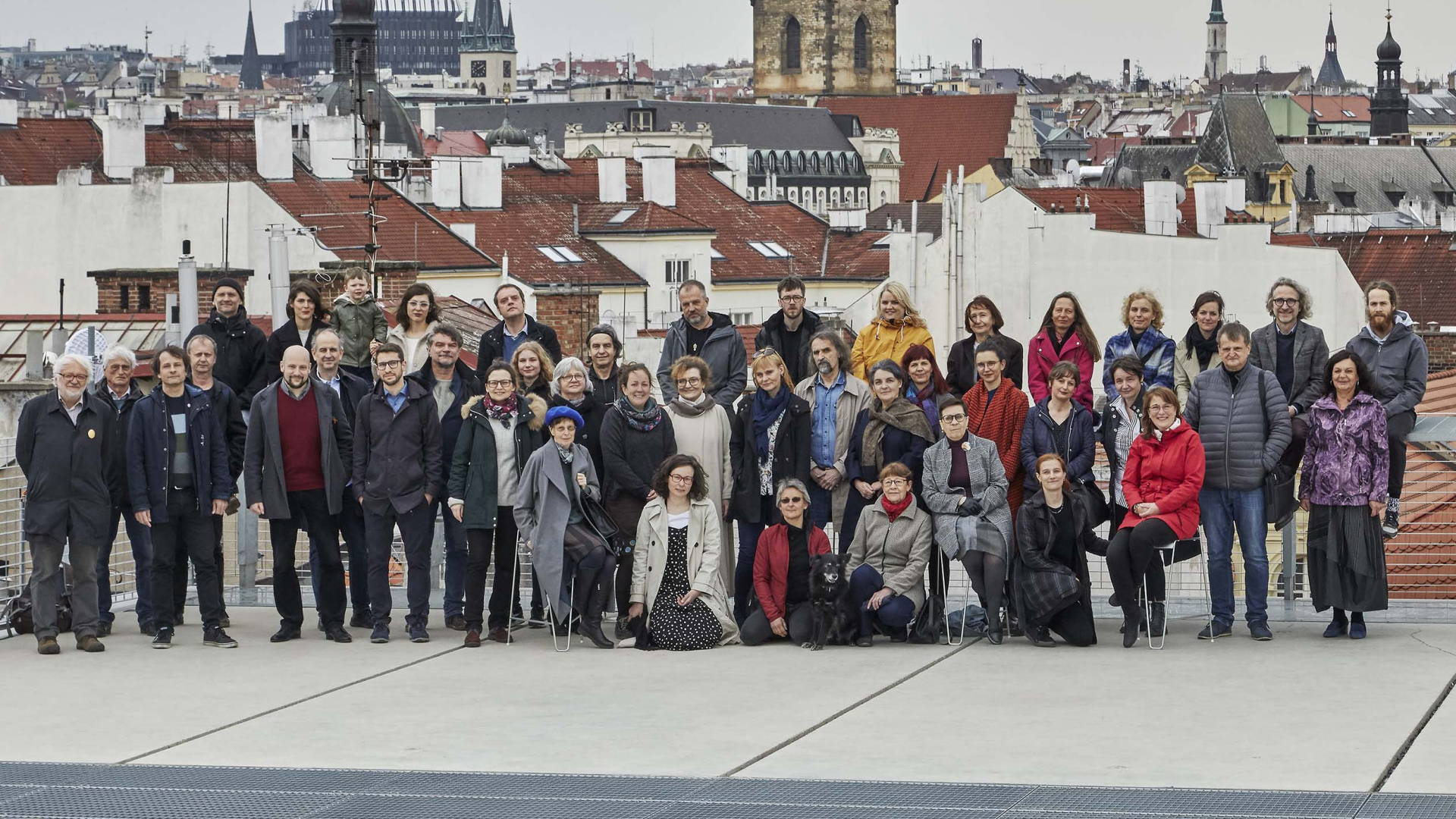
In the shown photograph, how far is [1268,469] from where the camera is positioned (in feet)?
36.8

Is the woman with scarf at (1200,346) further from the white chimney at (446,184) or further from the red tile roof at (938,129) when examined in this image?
the red tile roof at (938,129)

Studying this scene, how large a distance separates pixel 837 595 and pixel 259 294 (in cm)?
2693

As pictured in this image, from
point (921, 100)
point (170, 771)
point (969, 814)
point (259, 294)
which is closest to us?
point (969, 814)

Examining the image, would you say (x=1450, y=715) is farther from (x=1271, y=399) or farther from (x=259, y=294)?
(x=259, y=294)

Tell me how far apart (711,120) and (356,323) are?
128m

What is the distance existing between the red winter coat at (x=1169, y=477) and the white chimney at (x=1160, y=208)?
132ft

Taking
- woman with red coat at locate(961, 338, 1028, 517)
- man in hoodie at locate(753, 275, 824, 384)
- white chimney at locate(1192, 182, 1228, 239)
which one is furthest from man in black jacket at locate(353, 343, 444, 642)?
white chimney at locate(1192, 182, 1228, 239)

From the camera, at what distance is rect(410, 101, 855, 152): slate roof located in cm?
13738

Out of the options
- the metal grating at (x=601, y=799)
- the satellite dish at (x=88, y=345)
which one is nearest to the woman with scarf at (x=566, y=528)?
the metal grating at (x=601, y=799)

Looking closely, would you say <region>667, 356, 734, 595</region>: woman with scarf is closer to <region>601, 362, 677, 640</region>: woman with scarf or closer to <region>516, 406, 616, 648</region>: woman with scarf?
<region>601, 362, 677, 640</region>: woman with scarf

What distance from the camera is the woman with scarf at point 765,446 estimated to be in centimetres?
1156

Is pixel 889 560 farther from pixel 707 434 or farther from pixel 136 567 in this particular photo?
pixel 136 567

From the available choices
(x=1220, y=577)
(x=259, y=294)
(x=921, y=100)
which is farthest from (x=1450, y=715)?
(x=921, y=100)

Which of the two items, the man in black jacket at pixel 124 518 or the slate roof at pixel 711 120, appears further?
the slate roof at pixel 711 120
